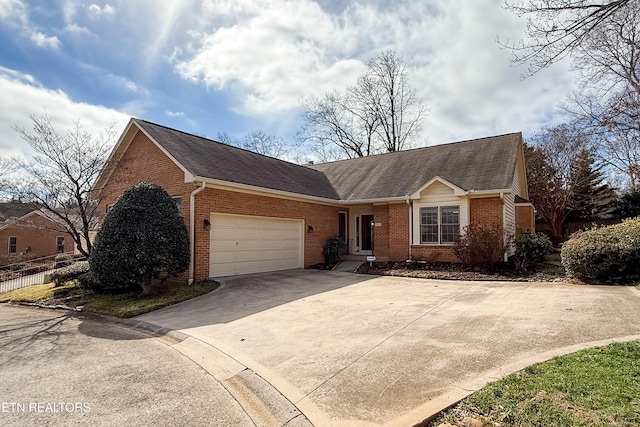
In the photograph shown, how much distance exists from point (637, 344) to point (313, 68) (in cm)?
1472

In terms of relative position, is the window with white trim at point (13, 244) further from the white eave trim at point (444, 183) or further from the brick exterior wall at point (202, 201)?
the white eave trim at point (444, 183)

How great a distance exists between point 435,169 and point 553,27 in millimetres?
11262

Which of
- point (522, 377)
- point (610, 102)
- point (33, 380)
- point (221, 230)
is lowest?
point (33, 380)

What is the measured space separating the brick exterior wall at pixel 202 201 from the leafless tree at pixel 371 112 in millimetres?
17482

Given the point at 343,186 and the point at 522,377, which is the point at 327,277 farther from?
the point at 522,377

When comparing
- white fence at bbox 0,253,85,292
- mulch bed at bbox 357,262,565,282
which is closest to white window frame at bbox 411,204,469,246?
mulch bed at bbox 357,262,565,282

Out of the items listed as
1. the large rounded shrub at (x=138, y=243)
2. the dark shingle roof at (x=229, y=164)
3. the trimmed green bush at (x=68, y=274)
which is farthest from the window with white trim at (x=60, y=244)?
the large rounded shrub at (x=138, y=243)

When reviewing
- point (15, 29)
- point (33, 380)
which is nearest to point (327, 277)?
point (33, 380)

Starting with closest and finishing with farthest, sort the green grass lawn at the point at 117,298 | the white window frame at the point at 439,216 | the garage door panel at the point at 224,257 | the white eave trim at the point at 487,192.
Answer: the green grass lawn at the point at 117,298 → the garage door panel at the point at 224,257 → the white eave trim at the point at 487,192 → the white window frame at the point at 439,216

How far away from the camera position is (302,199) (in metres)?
14.8

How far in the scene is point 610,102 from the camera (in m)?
10.3

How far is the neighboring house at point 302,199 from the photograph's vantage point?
11.7 meters

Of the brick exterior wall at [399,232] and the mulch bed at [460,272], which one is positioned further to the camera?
the brick exterior wall at [399,232]

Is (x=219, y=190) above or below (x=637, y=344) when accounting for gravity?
above
